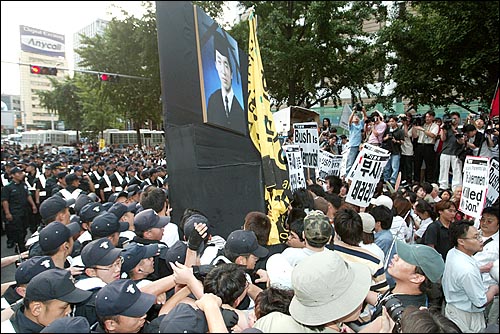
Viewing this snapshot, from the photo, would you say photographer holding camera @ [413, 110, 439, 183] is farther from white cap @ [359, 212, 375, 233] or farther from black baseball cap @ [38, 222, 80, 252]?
black baseball cap @ [38, 222, 80, 252]

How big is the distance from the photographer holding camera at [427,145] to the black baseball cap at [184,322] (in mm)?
9346

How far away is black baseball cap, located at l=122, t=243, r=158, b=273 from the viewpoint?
3283 millimetres

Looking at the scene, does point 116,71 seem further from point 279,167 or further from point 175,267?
point 175,267

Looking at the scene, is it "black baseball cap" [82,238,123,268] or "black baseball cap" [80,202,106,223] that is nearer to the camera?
"black baseball cap" [82,238,123,268]

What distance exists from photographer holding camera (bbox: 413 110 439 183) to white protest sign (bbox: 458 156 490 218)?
5.09 meters

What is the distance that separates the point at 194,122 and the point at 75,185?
5.43 meters

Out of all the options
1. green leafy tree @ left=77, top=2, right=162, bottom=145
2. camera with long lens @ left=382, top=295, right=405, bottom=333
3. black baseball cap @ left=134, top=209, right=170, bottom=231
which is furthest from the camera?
green leafy tree @ left=77, top=2, right=162, bottom=145

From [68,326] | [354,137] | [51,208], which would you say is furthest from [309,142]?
[68,326]

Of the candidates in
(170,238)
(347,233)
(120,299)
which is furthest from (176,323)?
(170,238)

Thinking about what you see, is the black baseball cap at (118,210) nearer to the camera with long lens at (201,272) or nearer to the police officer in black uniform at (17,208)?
the camera with long lens at (201,272)

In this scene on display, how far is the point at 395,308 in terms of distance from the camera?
2.64m

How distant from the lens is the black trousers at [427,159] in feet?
35.4

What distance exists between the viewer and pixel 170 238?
4484mm

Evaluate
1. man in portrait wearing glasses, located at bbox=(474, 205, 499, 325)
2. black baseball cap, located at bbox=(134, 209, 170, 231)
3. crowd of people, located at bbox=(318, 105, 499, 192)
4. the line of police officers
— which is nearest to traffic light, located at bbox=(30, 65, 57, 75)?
the line of police officers
